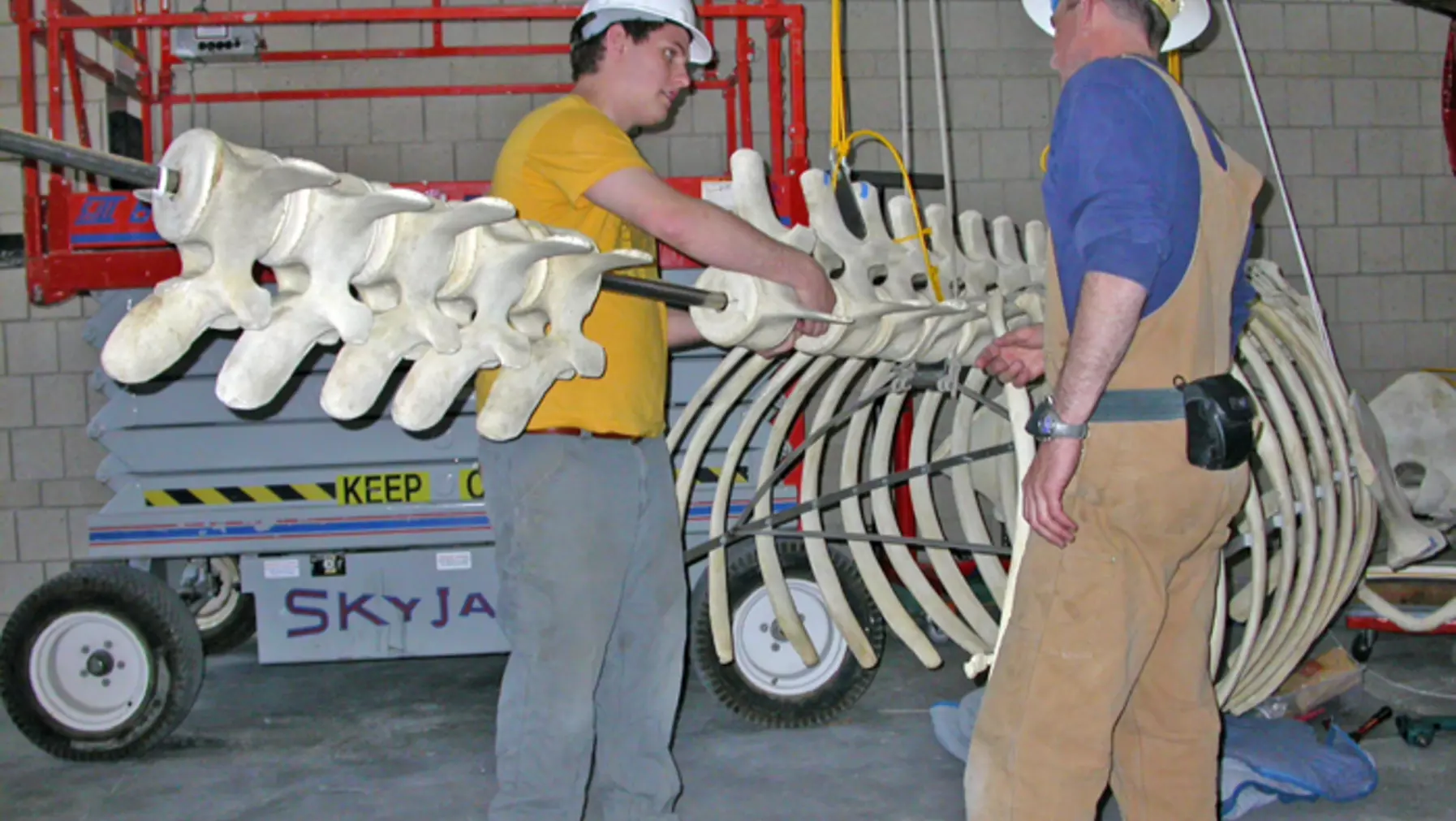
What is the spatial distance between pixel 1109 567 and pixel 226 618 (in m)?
4.54

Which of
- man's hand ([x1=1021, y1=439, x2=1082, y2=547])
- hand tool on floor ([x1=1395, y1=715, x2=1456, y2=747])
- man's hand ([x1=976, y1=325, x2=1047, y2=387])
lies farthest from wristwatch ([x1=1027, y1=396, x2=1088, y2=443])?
hand tool on floor ([x1=1395, y1=715, x2=1456, y2=747])

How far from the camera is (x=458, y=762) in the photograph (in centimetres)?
421

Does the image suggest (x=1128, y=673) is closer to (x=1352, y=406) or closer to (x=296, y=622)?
(x=1352, y=406)

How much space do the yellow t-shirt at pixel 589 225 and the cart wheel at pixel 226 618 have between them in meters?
3.51

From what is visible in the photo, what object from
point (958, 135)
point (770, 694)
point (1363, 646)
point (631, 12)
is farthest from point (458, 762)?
point (958, 135)

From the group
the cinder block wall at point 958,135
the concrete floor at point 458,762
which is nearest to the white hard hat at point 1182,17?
the concrete floor at point 458,762

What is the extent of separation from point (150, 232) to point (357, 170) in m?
2.26

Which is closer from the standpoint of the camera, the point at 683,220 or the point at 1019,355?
the point at 683,220

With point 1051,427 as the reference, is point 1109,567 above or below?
below

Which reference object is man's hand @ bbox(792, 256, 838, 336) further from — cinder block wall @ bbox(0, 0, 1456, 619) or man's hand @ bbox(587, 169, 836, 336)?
cinder block wall @ bbox(0, 0, 1456, 619)

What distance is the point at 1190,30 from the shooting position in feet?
8.99

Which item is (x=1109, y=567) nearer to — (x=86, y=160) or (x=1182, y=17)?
(x=1182, y=17)

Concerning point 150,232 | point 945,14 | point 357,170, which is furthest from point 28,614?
point 945,14

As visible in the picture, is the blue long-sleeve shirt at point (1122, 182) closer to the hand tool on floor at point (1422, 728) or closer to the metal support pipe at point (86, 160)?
the metal support pipe at point (86, 160)
